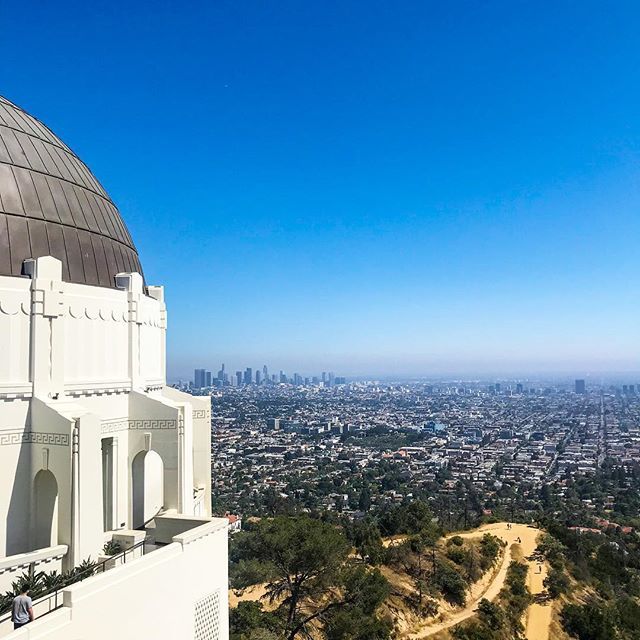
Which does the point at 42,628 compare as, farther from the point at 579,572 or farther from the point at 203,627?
the point at 579,572

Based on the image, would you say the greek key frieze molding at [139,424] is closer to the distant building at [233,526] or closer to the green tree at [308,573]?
the green tree at [308,573]

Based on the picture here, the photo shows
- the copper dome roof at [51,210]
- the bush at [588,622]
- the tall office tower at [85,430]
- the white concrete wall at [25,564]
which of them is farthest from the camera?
the bush at [588,622]


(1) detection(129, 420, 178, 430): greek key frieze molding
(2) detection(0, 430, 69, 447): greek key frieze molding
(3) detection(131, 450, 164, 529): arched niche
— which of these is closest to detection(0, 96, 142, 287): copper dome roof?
(2) detection(0, 430, 69, 447): greek key frieze molding

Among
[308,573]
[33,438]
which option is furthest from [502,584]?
[33,438]

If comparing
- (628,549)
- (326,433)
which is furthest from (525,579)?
(326,433)

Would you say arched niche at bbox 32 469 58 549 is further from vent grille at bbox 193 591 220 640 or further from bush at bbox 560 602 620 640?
bush at bbox 560 602 620 640

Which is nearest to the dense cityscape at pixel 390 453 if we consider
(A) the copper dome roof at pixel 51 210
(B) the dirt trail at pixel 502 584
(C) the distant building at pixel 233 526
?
(C) the distant building at pixel 233 526
